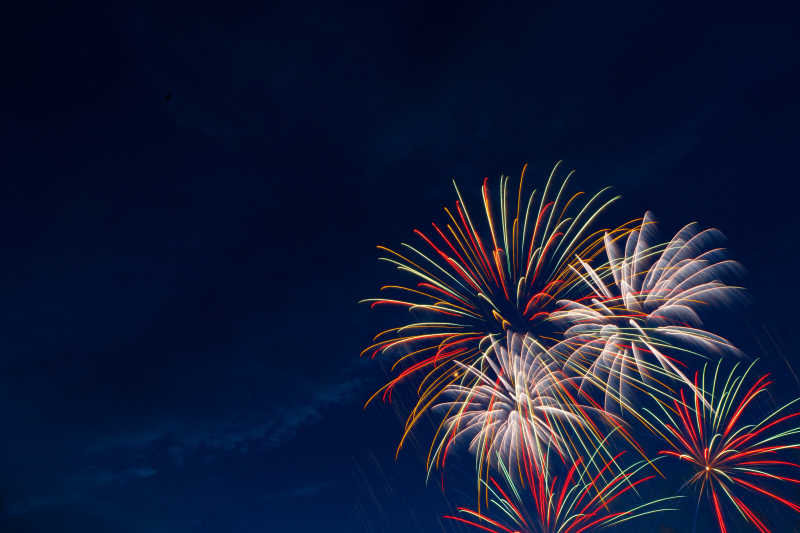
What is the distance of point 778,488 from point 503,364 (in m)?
54.5

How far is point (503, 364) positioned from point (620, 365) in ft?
19.7

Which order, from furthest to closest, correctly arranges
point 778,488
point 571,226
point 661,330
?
1. point 778,488
2. point 571,226
3. point 661,330

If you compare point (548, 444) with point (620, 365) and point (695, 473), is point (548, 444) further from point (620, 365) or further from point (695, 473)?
point (695, 473)

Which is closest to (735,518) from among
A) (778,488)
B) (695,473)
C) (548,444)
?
(778,488)

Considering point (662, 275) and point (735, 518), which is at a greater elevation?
point (662, 275)

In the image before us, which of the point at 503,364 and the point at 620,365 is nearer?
the point at 620,365

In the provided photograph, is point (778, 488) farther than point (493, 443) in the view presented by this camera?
Yes

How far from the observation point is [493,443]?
23422 mm

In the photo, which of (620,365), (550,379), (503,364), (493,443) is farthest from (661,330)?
(493,443)

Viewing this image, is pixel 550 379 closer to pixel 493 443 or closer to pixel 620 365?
pixel 620 365

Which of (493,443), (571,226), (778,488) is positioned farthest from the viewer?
(778,488)

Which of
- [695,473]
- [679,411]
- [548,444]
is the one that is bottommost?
[695,473]

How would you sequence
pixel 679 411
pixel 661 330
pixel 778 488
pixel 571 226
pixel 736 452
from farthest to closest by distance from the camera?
pixel 778 488, pixel 736 452, pixel 679 411, pixel 571 226, pixel 661 330

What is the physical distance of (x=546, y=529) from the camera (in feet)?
92.3
